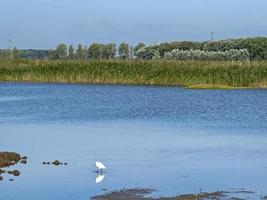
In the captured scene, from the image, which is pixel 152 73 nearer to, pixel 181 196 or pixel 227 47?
pixel 181 196

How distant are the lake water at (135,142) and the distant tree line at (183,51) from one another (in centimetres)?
3584

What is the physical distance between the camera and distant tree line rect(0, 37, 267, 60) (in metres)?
86.4

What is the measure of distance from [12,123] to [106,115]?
238 inches

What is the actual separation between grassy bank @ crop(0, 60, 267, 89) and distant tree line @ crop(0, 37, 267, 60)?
1604 centimetres

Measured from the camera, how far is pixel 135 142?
23.3 m

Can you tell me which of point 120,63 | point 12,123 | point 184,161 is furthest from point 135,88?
point 184,161

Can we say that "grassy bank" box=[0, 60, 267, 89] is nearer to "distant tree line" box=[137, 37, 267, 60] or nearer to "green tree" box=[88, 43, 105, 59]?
"distant tree line" box=[137, 37, 267, 60]

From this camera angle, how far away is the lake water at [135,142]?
51.5 ft

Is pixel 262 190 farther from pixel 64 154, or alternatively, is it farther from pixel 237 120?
pixel 237 120

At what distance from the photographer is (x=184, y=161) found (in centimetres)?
1905

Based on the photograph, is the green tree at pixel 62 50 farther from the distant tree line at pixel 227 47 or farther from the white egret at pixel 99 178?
the white egret at pixel 99 178

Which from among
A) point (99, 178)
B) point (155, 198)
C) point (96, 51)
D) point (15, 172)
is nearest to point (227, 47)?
point (96, 51)

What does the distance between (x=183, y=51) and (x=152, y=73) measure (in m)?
32.7

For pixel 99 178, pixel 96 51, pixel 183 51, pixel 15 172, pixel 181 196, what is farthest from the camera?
pixel 96 51
